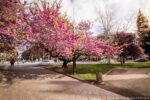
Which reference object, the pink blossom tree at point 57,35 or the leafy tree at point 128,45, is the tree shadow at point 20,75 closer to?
the pink blossom tree at point 57,35

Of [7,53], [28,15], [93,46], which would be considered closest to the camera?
[7,53]

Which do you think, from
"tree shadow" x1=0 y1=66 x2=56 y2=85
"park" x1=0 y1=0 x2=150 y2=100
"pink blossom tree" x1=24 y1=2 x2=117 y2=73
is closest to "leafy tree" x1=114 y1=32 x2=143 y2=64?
"park" x1=0 y1=0 x2=150 y2=100

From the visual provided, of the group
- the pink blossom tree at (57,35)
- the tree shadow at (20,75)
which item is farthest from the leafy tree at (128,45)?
the tree shadow at (20,75)

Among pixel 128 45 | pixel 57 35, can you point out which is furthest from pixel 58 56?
pixel 128 45

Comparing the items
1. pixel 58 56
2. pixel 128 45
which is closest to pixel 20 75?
pixel 58 56

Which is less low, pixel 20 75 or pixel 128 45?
pixel 128 45

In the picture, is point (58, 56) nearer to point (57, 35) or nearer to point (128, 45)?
point (57, 35)

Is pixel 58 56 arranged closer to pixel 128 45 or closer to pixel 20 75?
pixel 20 75

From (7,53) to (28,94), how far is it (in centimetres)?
749

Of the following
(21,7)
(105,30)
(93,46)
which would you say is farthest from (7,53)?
(105,30)

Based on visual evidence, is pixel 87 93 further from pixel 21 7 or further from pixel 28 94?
pixel 21 7

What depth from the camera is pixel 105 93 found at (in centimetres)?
1477

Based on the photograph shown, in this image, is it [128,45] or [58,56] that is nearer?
[58,56]

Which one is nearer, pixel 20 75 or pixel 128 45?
pixel 20 75
